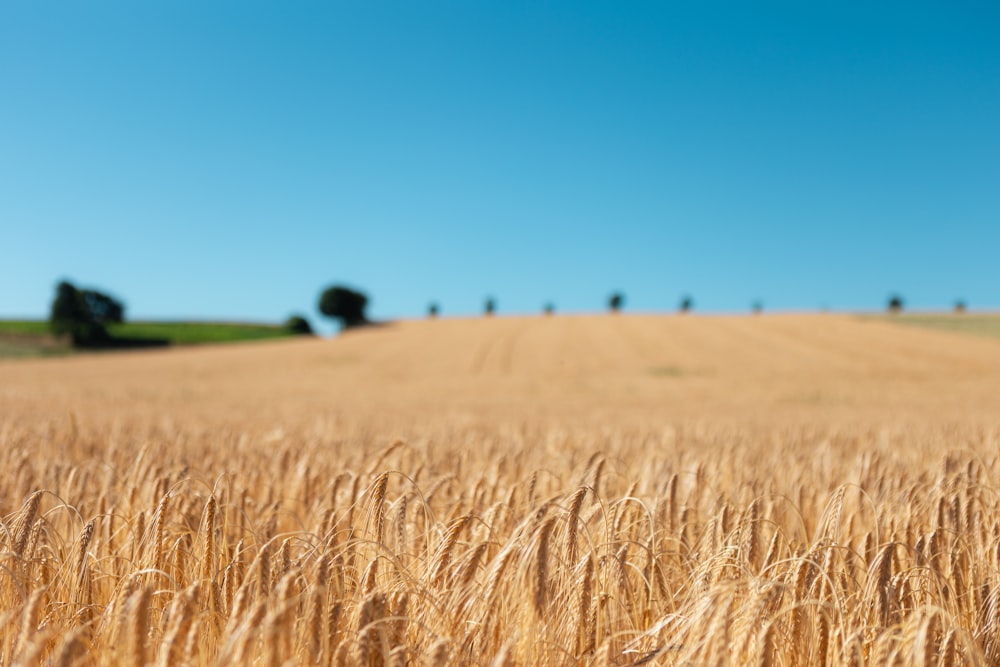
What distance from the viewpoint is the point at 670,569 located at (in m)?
2.45

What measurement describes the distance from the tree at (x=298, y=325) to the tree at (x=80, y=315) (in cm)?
1886

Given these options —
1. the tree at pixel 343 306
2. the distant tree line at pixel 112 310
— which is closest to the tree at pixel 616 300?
Answer: the distant tree line at pixel 112 310

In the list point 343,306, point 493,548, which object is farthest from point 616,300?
point 493,548

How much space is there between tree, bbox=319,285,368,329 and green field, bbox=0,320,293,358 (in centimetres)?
597

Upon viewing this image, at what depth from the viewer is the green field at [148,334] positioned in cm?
5920

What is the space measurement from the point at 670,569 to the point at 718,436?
195 inches

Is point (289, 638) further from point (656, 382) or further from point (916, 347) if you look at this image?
point (916, 347)

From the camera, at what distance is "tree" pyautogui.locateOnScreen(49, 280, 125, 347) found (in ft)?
204

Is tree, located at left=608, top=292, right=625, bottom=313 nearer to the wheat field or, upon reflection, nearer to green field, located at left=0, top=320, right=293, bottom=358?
green field, located at left=0, top=320, right=293, bottom=358

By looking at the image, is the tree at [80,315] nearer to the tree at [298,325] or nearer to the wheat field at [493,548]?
the tree at [298,325]

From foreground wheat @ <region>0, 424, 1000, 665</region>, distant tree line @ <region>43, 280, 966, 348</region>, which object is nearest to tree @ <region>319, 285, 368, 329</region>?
distant tree line @ <region>43, 280, 966, 348</region>

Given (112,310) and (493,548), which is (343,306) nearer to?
(112,310)

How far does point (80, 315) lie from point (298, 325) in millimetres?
23144

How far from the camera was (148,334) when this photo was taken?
232 feet
